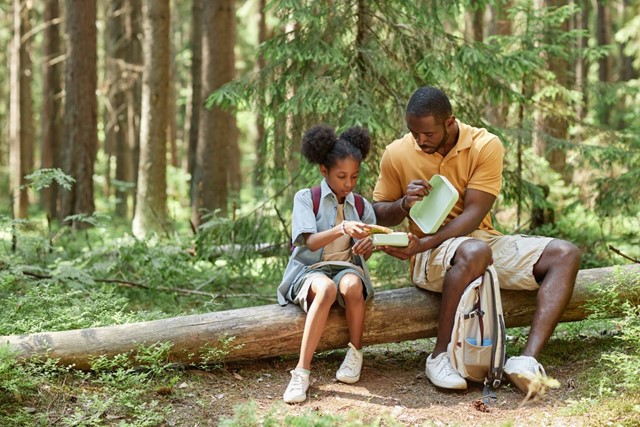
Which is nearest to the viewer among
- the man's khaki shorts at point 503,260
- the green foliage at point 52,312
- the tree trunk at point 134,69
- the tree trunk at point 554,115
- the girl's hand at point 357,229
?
the girl's hand at point 357,229

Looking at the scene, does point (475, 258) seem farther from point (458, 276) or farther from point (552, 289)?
point (552, 289)

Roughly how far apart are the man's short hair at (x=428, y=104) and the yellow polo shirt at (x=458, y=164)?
351 millimetres

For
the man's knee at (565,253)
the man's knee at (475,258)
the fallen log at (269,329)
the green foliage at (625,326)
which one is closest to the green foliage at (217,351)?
the fallen log at (269,329)

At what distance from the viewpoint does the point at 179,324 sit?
14.9 ft

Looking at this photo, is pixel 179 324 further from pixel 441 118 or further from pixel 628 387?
pixel 628 387

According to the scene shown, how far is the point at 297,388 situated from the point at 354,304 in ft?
2.31

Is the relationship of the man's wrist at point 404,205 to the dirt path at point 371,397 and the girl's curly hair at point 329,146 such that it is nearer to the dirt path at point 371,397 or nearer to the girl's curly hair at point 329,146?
the girl's curly hair at point 329,146

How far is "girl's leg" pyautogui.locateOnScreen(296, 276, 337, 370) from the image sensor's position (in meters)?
4.26

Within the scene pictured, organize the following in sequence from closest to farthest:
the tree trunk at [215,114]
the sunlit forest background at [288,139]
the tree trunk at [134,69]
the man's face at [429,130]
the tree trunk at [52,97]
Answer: the man's face at [429,130] < the sunlit forest background at [288,139] < the tree trunk at [215,114] < the tree trunk at [52,97] < the tree trunk at [134,69]

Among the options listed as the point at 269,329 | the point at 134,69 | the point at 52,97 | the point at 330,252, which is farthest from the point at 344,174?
the point at 52,97

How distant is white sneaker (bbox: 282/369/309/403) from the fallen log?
1.39 feet

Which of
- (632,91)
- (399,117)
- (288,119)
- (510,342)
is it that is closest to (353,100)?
(399,117)

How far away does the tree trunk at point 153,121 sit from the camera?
10680 mm

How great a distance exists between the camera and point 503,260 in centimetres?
462
